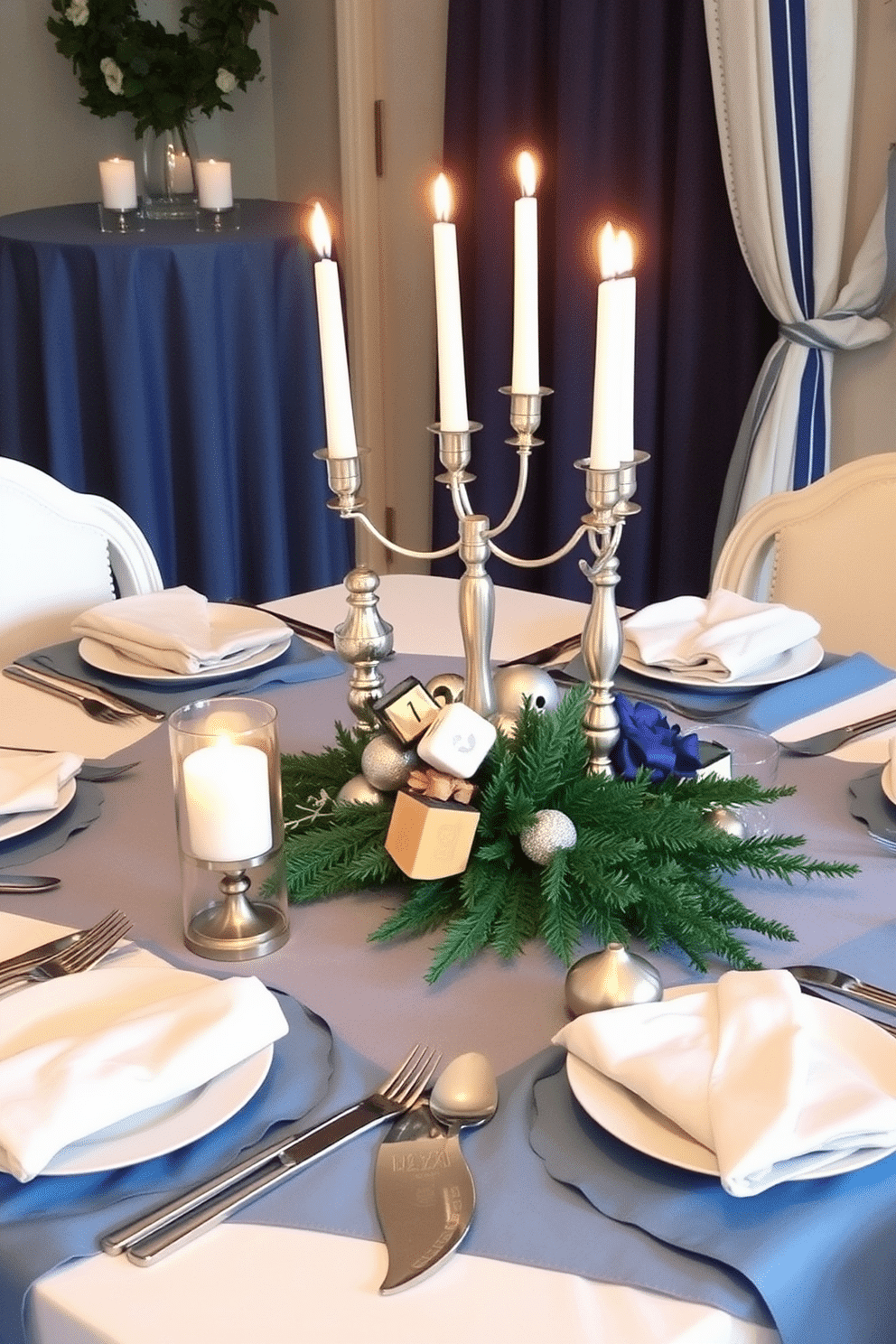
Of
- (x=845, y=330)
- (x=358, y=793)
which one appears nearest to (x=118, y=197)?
(x=845, y=330)

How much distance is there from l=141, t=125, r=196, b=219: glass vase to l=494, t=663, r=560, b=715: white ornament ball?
2.46m

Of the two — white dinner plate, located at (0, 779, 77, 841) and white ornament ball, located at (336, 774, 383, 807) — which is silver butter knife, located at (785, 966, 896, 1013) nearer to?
white ornament ball, located at (336, 774, 383, 807)

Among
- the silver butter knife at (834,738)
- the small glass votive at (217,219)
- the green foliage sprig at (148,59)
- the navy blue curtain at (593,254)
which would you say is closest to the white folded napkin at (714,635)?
the silver butter knife at (834,738)

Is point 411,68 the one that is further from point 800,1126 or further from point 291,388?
point 800,1126

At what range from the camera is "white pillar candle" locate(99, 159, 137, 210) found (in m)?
3.16

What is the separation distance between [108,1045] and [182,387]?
2232 mm

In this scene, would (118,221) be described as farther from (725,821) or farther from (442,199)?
(725,821)

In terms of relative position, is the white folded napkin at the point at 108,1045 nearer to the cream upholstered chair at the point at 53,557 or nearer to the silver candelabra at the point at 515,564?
the silver candelabra at the point at 515,564

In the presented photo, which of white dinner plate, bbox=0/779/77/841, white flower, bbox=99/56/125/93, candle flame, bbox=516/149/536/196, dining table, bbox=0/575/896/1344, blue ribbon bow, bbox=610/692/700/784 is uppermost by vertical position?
white flower, bbox=99/56/125/93

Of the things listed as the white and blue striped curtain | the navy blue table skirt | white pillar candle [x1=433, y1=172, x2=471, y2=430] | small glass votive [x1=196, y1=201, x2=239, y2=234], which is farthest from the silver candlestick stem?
small glass votive [x1=196, y1=201, x2=239, y2=234]

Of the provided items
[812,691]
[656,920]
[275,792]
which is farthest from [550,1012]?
[812,691]

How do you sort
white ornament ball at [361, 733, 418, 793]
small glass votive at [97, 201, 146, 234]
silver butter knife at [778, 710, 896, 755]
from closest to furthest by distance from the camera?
white ornament ball at [361, 733, 418, 793] < silver butter knife at [778, 710, 896, 755] < small glass votive at [97, 201, 146, 234]

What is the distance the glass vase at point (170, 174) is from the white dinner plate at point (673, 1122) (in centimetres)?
286

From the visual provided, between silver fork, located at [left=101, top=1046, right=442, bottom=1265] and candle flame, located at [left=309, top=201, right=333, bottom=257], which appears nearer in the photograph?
silver fork, located at [left=101, top=1046, right=442, bottom=1265]
